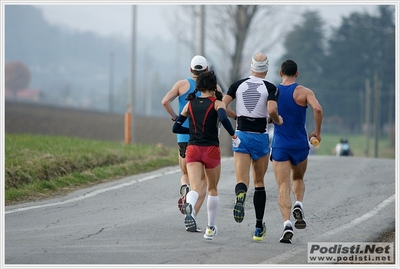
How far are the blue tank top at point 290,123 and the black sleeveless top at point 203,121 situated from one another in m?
0.70

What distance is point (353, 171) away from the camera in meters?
16.5

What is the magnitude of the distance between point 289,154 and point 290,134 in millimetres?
221

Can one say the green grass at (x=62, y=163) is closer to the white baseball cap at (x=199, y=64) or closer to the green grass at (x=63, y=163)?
the green grass at (x=63, y=163)

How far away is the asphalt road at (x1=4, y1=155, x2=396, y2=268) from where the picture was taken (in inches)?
308

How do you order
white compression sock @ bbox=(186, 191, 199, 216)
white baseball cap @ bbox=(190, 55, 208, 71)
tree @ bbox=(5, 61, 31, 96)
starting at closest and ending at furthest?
white compression sock @ bbox=(186, 191, 199, 216) < white baseball cap @ bbox=(190, 55, 208, 71) < tree @ bbox=(5, 61, 31, 96)

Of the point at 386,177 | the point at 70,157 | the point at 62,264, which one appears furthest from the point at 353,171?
the point at 62,264

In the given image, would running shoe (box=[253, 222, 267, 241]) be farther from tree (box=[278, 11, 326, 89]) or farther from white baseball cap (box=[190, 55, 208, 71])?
tree (box=[278, 11, 326, 89])

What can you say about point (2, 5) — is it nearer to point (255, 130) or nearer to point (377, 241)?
point (255, 130)

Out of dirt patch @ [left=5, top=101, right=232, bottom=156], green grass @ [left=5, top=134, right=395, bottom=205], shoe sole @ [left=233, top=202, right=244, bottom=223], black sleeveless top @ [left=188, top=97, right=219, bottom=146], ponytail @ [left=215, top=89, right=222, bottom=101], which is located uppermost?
ponytail @ [left=215, top=89, right=222, bottom=101]

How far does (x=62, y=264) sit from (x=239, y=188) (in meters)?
2.33

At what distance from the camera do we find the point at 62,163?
1499 cm

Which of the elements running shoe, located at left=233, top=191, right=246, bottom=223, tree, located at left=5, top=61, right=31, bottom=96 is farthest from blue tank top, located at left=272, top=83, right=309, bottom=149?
tree, located at left=5, top=61, right=31, bottom=96

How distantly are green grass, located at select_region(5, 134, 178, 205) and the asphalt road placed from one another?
0.52m

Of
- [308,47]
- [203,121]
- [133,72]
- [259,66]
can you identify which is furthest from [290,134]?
[308,47]
